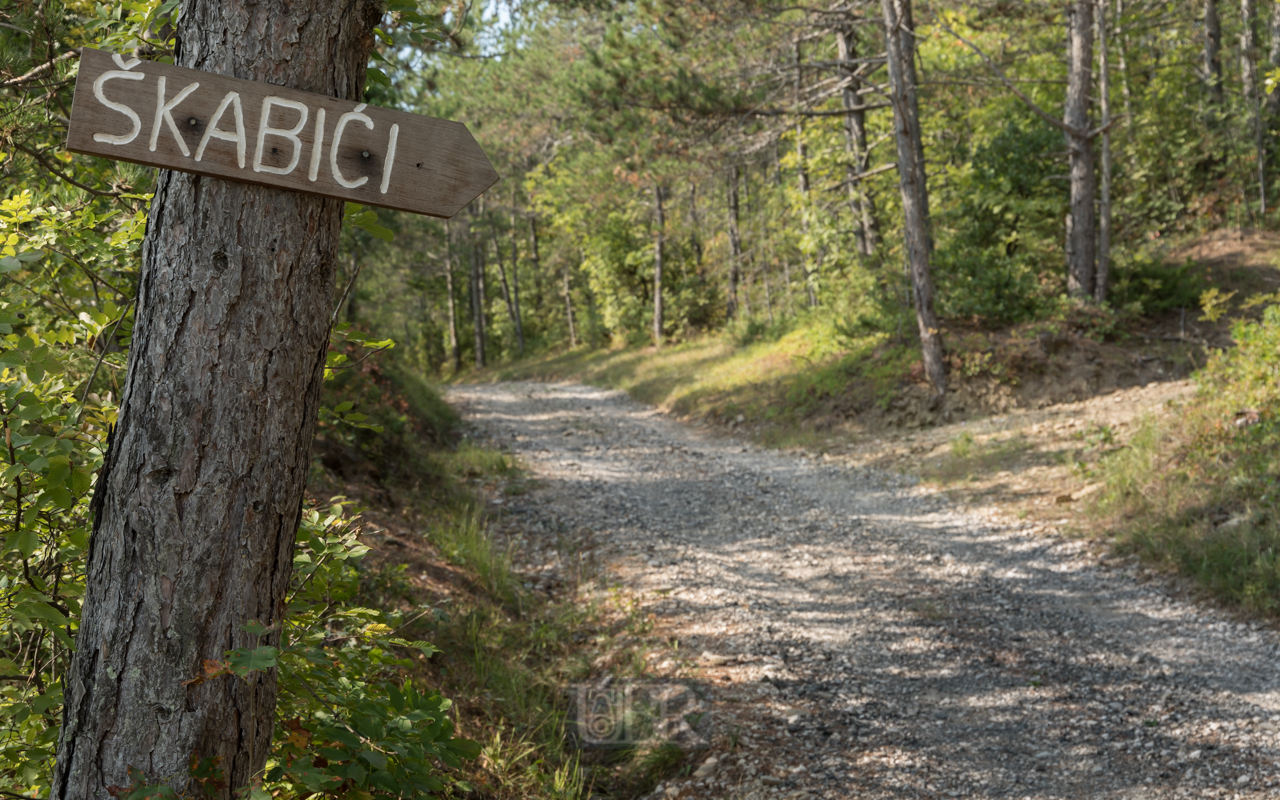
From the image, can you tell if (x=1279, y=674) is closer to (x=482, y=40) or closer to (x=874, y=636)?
(x=874, y=636)

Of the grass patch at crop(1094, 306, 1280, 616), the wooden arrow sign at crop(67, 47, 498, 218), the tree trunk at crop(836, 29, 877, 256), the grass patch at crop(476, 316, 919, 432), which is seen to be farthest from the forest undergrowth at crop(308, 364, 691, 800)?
the tree trunk at crop(836, 29, 877, 256)

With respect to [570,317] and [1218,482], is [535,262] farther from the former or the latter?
[1218,482]

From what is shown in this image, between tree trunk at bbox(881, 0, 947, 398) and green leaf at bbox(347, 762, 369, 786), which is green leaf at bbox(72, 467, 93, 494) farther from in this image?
tree trunk at bbox(881, 0, 947, 398)

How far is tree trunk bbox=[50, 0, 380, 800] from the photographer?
5.57 feet

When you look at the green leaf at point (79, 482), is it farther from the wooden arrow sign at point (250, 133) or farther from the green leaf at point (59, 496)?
the wooden arrow sign at point (250, 133)

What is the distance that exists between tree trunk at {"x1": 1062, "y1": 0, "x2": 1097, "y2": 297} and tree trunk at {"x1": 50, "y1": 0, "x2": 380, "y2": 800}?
1248cm

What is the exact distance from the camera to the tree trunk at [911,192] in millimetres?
10484

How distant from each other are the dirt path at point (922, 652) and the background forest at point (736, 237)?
77 centimetres

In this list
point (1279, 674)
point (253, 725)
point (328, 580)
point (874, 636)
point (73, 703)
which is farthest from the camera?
point (874, 636)

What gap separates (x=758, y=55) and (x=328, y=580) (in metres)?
11.4

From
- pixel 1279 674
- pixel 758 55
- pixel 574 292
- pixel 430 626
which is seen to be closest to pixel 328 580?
pixel 430 626

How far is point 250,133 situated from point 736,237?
877 inches

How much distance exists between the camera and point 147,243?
178 centimetres

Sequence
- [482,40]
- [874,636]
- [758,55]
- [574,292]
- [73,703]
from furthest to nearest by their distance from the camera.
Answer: [574,292]
[758,55]
[482,40]
[874,636]
[73,703]
